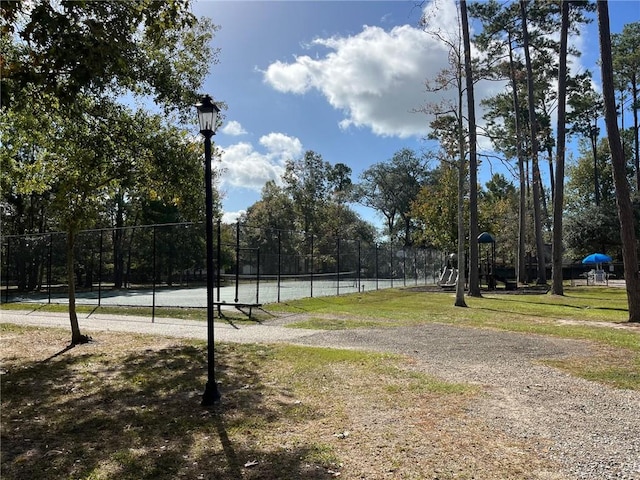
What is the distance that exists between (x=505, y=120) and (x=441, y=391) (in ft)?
130

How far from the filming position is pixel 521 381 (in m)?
5.86

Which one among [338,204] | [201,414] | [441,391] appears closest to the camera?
[201,414]

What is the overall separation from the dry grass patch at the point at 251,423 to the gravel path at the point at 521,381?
0.27 meters

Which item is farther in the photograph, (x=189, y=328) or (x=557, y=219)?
(x=557, y=219)

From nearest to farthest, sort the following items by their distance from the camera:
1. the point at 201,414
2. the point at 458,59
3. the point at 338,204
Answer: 1. the point at 201,414
2. the point at 458,59
3. the point at 338,204

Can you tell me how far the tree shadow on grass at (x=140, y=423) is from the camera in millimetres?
3549

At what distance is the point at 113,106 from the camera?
8938 mm

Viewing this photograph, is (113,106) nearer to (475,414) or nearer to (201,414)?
(201,414)

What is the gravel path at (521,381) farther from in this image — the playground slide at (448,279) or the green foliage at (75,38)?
the playground slide at (448,279)

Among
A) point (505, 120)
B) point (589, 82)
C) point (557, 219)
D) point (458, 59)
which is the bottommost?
point (557, 219)

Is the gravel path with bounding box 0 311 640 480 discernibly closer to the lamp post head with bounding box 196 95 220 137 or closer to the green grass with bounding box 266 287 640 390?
the green grass with bounding box 266 287 640 390

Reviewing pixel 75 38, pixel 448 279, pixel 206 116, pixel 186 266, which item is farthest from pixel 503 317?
pixel 186 266

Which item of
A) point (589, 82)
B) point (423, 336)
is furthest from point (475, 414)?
point (589, 82)

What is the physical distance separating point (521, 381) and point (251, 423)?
11.4 feet
